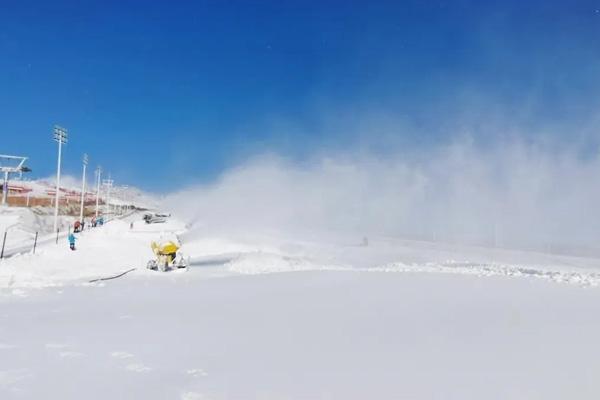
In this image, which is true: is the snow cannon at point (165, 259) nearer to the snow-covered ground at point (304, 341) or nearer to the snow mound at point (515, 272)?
the snow-covered ground at point (304, 341)

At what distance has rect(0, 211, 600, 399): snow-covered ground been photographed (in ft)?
19.7

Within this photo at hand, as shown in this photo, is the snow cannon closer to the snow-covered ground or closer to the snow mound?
the snow-covered ground

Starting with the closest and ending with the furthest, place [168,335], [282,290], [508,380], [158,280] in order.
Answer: [508,380] < [168,335] < [282,290] < [158,280]

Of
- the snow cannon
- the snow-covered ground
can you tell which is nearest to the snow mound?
the snow-covered ground

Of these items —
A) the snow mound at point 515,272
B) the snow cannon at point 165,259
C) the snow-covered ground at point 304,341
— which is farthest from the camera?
the snow cannon at point 165,259

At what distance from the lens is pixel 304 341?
834 cm

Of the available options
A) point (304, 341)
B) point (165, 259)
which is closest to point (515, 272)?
point (165, 259)

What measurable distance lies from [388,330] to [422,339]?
89cm

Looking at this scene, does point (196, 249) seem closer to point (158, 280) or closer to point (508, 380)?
point (158, 280)

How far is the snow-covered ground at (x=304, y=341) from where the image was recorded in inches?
236

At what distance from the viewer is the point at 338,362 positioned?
7039mm

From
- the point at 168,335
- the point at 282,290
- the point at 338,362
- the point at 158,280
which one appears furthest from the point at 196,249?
the point at 338,362

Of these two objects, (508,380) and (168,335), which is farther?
(168,335)

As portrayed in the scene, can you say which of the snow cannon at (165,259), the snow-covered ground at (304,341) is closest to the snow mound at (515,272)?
the snow-covered ground at (304,341)
